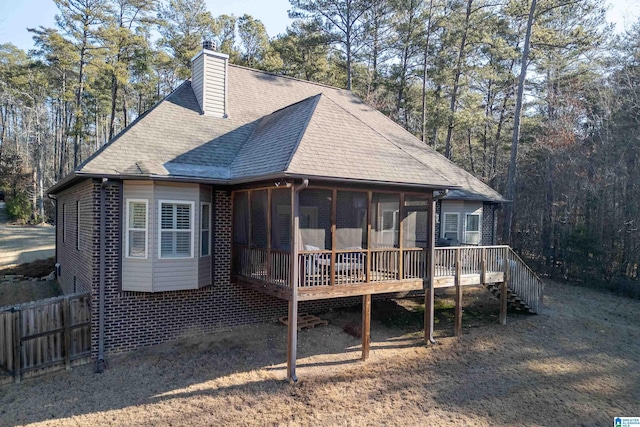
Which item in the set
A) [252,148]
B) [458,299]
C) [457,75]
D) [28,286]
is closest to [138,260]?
[252,148]

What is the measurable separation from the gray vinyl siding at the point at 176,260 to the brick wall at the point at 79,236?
1270mm

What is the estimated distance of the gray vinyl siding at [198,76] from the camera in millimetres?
12081

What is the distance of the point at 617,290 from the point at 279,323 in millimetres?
15671

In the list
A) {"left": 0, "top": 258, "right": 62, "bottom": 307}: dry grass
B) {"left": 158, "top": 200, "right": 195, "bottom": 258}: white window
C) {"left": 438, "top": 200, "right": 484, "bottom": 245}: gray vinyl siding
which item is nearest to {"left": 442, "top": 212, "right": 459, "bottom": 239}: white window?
{"left": 438, "top": 200, "right": 484, "bottom": 245}: gray vinyl siding

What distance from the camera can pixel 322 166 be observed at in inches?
316

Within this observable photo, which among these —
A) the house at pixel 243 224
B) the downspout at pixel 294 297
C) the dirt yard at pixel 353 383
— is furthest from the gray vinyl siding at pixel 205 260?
the downspout at pixel 294 297

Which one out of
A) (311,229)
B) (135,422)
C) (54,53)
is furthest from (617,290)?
(54,53)

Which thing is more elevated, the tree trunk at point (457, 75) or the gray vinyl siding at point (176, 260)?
the tree trunk at point (457, 75)

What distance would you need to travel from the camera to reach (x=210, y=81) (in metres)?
12.0

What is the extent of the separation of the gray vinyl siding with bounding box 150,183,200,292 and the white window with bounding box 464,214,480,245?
436 inches

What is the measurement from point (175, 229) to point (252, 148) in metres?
2.99

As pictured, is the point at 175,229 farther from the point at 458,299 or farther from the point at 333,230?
the point at 458,299

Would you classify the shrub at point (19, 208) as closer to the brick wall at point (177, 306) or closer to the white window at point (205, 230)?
the brick wall at point (177, 306)

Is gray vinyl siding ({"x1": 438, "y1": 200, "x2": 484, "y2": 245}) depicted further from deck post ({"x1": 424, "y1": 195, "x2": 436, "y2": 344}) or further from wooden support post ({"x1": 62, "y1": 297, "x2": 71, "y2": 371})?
wooden support post ({"x1": 62, "y1": 297, "x2": 71, "y2": 371})
